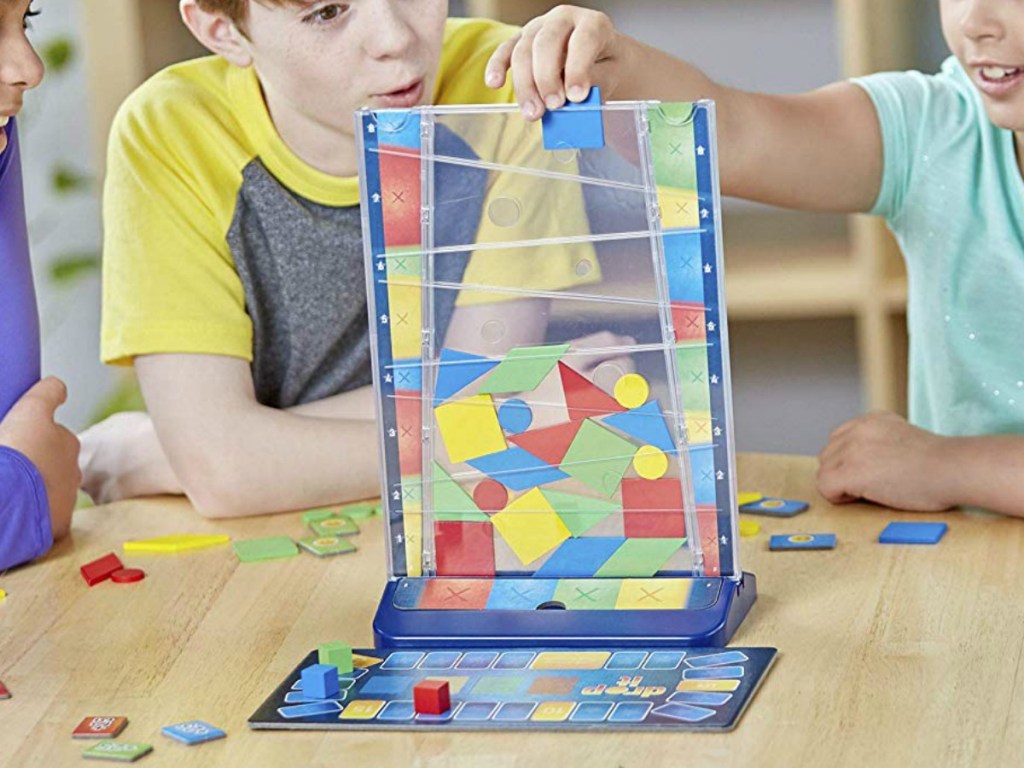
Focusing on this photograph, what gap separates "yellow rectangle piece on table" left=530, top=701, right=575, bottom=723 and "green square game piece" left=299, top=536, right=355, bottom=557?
325mm

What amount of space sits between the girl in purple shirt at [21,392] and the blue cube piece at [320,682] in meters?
0.36

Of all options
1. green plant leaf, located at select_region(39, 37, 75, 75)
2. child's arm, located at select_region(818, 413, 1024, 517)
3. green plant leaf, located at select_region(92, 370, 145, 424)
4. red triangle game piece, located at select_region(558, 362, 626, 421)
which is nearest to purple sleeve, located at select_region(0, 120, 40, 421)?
red triangle game piece, located at select_region(558, 362, 626, 421)

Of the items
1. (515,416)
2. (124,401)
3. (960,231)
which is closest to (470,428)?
(515,416)

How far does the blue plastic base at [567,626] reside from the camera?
93 centimetres

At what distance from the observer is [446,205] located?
1.00 m

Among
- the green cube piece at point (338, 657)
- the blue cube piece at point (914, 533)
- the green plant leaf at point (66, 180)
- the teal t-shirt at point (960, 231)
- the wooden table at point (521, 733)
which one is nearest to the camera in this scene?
the wooden table at point (521, 733)

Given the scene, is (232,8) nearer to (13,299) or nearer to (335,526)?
(13,299)

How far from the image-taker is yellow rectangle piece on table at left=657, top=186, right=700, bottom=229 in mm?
944

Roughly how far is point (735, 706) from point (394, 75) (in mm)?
636

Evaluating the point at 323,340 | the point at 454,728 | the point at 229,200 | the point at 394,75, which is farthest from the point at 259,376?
the point at 454,728

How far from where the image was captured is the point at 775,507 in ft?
3.91

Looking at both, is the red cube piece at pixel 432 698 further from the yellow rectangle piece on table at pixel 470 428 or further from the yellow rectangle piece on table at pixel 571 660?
the yellow rectangle piece on table at pixel 470 428

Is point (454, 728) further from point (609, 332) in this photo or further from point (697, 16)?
point (697, 16)

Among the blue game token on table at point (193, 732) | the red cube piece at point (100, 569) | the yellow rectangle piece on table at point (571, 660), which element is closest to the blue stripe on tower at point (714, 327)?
the yellow rectangle piece on table at point (571, 660)
